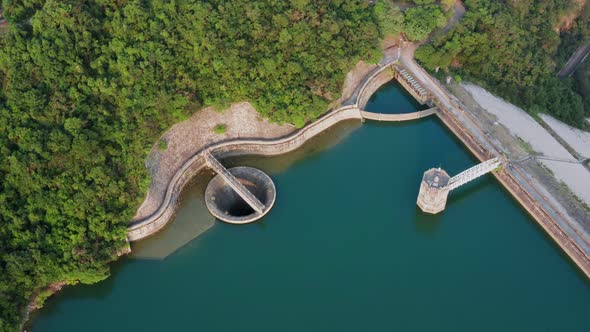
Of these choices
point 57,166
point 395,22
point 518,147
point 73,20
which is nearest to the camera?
point 57,166

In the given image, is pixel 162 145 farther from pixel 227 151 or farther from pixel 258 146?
pixel 258 146

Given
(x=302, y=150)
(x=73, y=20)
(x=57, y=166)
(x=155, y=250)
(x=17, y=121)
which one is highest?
(x=73, y=20)

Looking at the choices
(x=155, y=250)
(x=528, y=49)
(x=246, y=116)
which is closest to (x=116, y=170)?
(x=155, y=250)

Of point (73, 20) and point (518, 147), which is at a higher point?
point (73, 20)

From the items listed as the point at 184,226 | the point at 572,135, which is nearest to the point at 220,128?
the point at 184,226

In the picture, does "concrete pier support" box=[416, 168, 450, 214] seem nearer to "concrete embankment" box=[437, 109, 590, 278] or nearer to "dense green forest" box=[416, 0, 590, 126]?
"concrete embankment" box=[437, 109, 590, 278]

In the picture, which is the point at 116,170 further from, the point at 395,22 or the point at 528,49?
the point at 528,49

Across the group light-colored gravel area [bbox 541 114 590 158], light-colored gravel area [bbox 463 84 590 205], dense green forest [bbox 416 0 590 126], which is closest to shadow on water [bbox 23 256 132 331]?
dense green forest [bbox 416 0 590 126]
